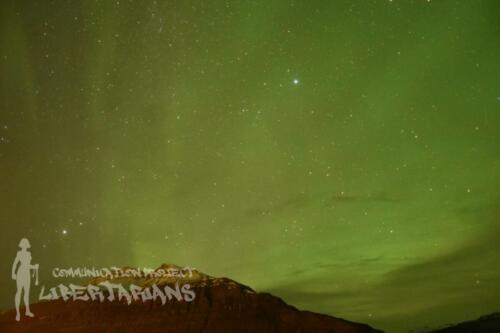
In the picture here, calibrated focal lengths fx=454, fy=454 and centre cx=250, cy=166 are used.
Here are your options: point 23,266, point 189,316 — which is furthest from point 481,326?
point 23,266

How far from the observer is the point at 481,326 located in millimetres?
61812

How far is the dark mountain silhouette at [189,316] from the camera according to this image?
37.5m

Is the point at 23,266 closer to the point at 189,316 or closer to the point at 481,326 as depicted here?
the point at 189,316

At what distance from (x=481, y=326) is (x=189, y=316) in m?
44.2

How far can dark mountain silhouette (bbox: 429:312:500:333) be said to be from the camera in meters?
57.5

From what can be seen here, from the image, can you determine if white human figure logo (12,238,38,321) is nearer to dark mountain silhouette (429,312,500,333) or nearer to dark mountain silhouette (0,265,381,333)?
dark mountain silhouette (0,265,381,333)

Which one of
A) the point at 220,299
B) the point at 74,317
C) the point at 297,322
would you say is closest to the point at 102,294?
the point at 74,317

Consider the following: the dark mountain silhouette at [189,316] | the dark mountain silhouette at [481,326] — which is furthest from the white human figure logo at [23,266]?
the dark mountain silhouette at [481,326]

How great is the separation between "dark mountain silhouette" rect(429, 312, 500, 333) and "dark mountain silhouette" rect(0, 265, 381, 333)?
28982 mm

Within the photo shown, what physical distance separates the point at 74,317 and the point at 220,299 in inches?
513

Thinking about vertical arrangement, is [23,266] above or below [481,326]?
above

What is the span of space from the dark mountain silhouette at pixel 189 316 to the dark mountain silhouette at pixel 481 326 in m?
29.0

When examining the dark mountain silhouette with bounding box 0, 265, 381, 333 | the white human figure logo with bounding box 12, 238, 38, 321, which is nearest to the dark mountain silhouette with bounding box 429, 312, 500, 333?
the dark mountain silhouette with bounding box 0, 265, 381, 333

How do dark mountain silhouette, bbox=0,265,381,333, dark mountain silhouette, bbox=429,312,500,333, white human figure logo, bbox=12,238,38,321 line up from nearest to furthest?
white human figure logo, bbox=12,238,38,321
dark mountain silhouette, bbox=0,265,381,333
dark mountain silhouette, bbox=429,312,500,333
